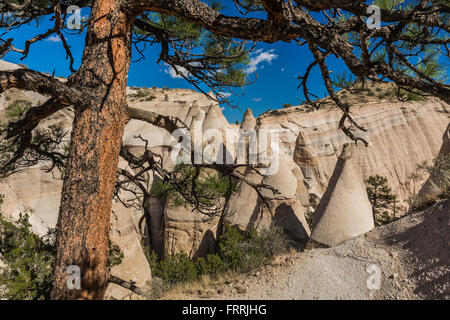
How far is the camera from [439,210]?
16.0 feet

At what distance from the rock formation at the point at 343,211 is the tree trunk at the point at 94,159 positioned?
6.75 metres

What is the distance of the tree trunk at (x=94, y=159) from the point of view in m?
1.68

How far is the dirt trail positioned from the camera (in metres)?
4.00

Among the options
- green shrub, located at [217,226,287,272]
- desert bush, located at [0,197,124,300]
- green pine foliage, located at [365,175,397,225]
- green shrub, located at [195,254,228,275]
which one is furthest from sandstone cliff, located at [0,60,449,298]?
green pine foliage, located at [365,175,397,225]

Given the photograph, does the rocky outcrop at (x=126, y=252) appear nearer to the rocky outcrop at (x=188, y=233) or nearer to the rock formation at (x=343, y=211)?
the rocky outcrop at (x=188, y=233)

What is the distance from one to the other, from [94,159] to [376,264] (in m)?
5.35

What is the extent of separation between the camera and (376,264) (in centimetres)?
484

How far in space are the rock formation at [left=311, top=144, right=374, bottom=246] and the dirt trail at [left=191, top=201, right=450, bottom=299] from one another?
3.59ft

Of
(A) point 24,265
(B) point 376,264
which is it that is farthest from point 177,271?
(B) point 376,264

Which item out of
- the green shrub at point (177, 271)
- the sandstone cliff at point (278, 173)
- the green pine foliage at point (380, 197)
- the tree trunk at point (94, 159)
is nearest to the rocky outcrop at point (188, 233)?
the sandstone cliff at point (278, 173)
